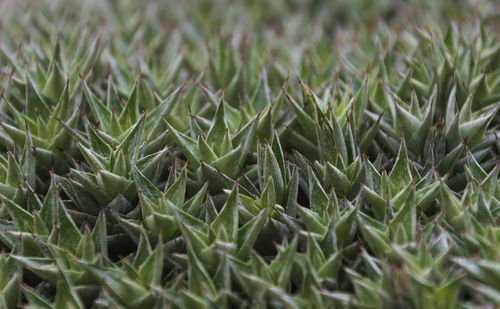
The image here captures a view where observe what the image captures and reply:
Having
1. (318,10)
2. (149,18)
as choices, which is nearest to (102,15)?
(149,18)

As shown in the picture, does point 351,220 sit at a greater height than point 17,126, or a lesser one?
lesser

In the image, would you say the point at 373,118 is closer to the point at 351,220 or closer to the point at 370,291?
the point at 351,220

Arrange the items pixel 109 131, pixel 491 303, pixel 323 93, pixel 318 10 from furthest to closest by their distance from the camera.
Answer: pixel 318 10, pixel 323 93, pixel 109 131, pixel 491 303

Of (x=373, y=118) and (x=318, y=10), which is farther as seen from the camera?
(x=318, y=10)

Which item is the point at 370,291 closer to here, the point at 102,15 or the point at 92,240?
the point at 92,240

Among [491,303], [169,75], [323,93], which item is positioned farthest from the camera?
[169,75]

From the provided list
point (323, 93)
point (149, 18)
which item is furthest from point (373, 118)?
point (149, 18)
